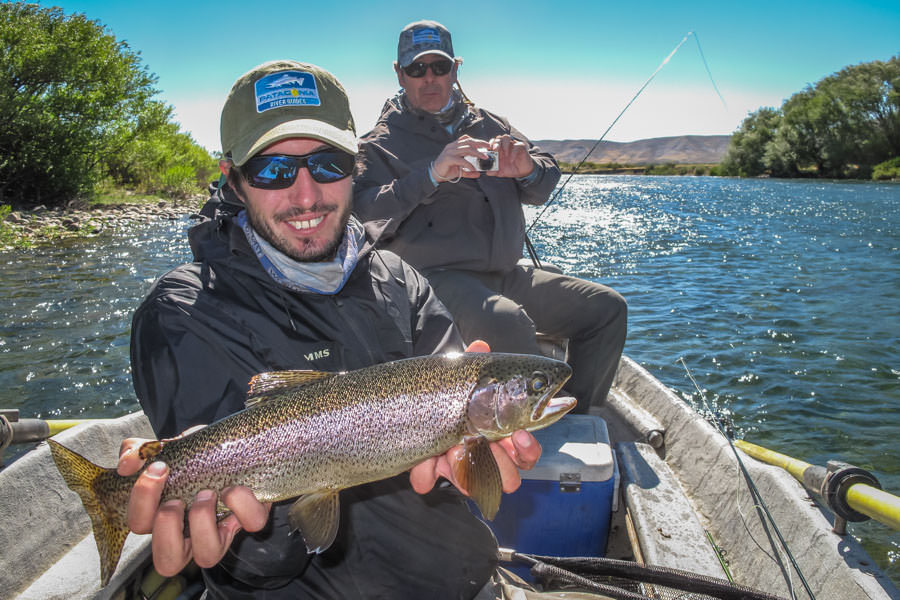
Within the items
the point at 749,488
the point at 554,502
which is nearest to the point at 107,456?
the point at 554,502

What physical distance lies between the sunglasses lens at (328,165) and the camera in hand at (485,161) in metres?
1.89

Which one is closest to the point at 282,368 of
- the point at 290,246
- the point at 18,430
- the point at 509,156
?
the point at 290,246

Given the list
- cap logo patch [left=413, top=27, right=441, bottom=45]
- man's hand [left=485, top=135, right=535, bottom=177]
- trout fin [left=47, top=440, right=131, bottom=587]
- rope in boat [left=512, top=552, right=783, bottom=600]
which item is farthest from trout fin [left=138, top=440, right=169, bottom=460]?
cap logo patch [left=413, top=27, right=441, bottom=45]

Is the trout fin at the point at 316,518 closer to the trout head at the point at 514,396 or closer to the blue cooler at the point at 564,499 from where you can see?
the trout head at the point at 514,396

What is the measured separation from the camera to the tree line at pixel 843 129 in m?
59.5

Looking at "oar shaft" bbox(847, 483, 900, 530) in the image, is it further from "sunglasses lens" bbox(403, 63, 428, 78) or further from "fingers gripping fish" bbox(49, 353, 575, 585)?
"sunglasses lens" bbox(403, 63, 428, 78)

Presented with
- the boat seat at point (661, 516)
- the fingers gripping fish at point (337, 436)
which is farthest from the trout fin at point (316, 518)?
the boat seat at point (661, 516)

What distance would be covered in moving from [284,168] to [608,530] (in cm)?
265

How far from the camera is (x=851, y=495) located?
8.63 ft

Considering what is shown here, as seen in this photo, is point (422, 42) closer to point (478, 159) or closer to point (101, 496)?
point (478, 159)

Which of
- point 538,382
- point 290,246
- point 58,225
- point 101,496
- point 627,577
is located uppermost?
point 58,225

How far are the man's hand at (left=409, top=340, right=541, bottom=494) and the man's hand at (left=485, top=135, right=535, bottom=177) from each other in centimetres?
267

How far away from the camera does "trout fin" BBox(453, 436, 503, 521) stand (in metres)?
2.03

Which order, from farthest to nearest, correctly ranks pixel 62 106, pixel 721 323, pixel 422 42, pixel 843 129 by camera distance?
1. pixel 843 129
2. pixel 62 106
3. pixel 721 323
4. pixel 422 42
